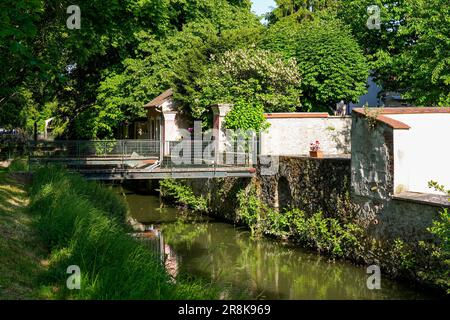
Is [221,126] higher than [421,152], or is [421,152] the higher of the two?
[221,126]

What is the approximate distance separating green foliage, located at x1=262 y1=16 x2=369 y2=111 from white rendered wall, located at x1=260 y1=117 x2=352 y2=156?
2688mm

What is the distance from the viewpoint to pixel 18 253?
8281 millimetres

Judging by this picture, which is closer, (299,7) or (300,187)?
(300,187)

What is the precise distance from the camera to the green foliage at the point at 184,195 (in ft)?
80.8

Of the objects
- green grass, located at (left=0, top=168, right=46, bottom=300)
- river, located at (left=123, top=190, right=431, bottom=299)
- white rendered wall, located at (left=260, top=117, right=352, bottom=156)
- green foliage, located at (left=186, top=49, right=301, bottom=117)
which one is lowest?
river, located at (left=123, top=190, right=431, bottom=299)

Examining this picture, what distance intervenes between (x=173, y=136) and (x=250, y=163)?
11.3m

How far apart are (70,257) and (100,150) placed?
13.9m

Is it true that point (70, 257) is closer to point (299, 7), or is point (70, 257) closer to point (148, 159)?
point (148, 159)

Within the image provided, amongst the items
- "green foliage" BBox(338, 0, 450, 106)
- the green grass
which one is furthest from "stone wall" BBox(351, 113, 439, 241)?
the green grass

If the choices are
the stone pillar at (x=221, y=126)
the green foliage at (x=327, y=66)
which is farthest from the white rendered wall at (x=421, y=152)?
the green foliage at (x=327, y=66)

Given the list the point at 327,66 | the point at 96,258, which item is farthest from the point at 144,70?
the point at 96,258

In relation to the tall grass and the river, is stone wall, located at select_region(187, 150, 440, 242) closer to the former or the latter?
the river

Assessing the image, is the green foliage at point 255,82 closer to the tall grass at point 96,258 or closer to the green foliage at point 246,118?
the green foliage at point 246,118

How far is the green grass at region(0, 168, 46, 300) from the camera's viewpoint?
6859mm
